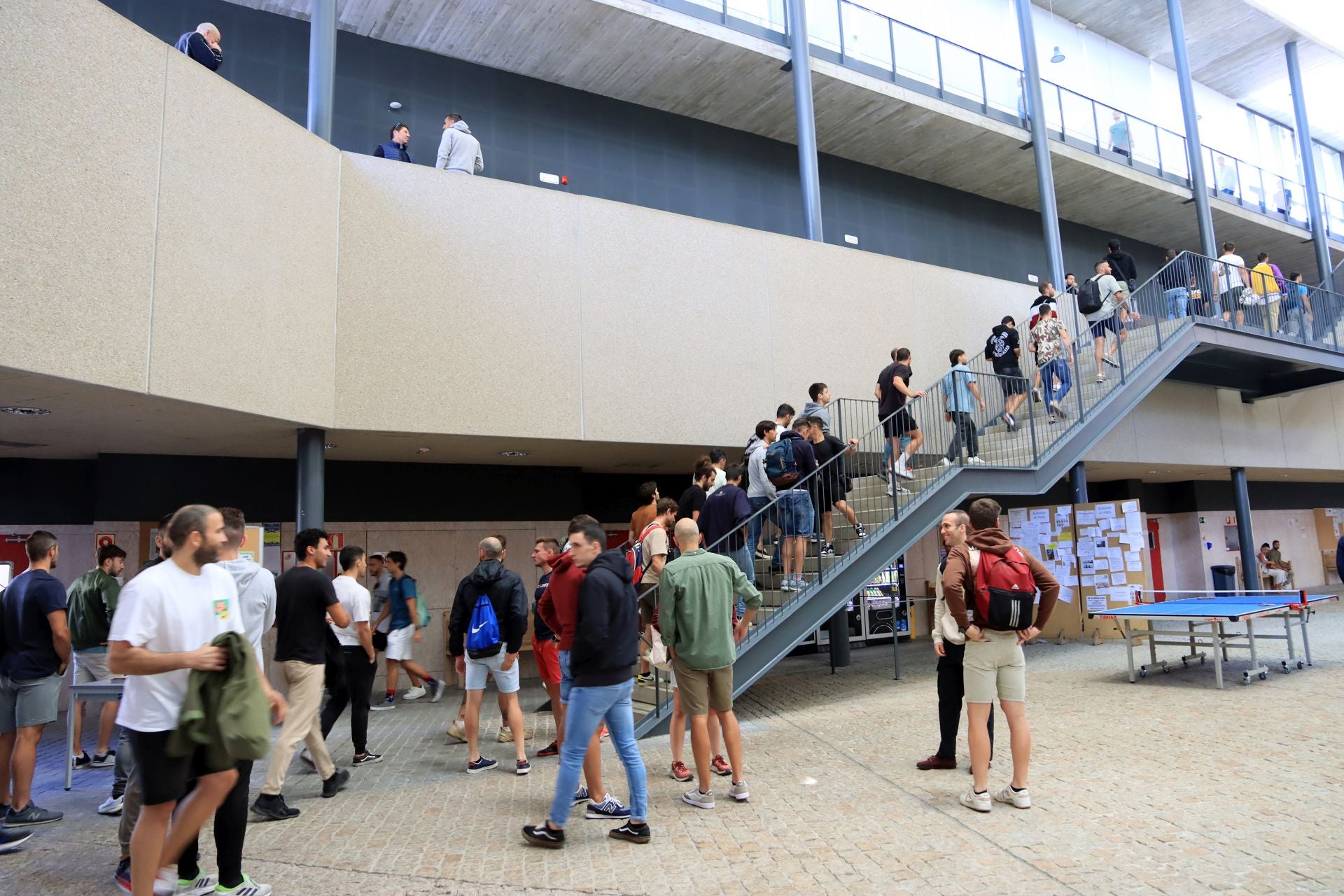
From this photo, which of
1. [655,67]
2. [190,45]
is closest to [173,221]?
[190,45]

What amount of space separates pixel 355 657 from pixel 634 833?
2864 mm

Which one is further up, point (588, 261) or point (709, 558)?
point (588, 261)

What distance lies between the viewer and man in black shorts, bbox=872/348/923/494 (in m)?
9.41

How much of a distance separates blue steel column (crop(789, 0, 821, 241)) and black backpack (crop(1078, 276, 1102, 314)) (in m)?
4.21

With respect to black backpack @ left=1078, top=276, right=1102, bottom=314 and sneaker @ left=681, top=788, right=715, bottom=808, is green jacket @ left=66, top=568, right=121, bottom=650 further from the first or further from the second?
black backpack @ left=1078, top=276, right=1102, bottom=314

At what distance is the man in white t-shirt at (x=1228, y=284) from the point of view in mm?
12984

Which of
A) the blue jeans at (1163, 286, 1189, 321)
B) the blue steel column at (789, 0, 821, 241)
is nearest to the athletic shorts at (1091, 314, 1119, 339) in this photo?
the blue jeans at (1163, 286, 1189, 321)

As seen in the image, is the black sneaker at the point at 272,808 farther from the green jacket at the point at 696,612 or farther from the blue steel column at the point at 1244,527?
the blue steel column at the point at 1244,527

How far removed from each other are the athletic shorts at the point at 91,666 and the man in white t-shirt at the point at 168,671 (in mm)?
3218

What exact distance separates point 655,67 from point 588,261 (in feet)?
14.9

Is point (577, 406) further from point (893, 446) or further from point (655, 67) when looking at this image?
point (655, 67)

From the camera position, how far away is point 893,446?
9047mm

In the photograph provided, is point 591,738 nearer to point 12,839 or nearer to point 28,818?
point 12,839

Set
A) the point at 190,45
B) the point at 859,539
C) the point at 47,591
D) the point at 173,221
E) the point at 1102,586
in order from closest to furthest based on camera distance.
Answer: the point at 47,591 → the point at 173,221 → the point at 190,45 → the point at 859,539 → the point at 1102,586
